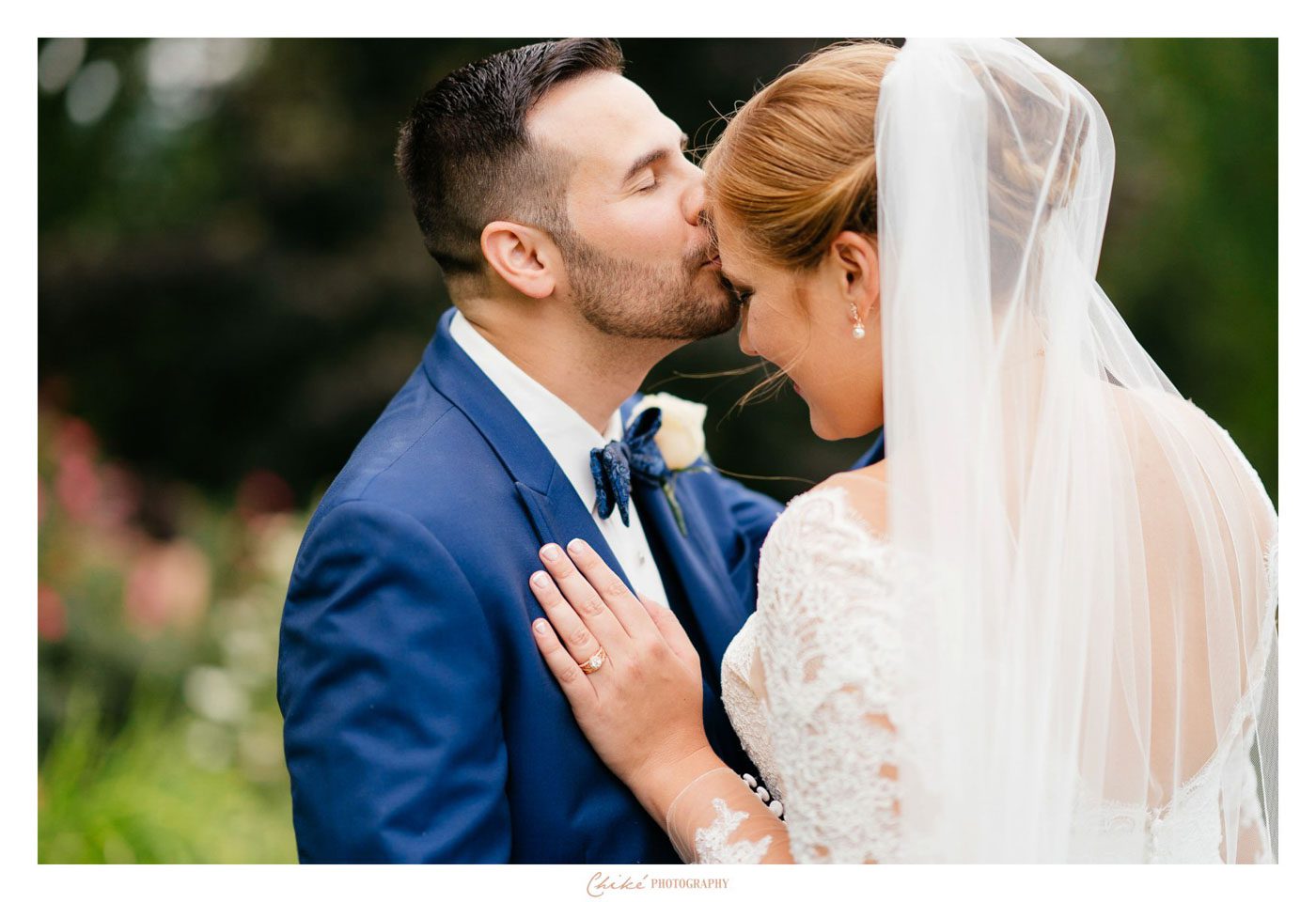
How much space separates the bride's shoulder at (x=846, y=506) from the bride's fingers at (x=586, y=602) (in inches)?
22.3

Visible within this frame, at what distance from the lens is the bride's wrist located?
2543 mm

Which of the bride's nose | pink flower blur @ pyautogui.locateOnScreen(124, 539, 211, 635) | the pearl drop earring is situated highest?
the pearl drop earring

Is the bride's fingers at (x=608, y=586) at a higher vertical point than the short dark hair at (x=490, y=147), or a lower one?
lower

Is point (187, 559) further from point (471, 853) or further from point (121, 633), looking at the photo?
point (471, 853)

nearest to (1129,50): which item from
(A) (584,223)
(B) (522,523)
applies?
(A) (584,223)

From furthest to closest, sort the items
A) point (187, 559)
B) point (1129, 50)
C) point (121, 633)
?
1. point (1129, 50)
2. point (187, 559)
3. point (121, 633)

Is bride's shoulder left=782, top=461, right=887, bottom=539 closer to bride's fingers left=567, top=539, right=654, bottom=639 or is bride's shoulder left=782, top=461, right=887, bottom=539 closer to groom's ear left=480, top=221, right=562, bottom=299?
bride's fingers left=567, top=539, right=654, bottom=639

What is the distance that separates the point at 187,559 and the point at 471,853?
14.9 ft

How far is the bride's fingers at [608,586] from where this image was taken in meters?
2.64

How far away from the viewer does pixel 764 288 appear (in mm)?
2549

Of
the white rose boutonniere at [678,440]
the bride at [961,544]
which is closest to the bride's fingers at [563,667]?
the bride at [961,544]

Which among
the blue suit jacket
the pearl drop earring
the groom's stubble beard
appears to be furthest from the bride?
the groom's stubble beard

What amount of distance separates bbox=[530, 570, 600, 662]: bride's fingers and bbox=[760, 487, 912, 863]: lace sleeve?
1.66 feet

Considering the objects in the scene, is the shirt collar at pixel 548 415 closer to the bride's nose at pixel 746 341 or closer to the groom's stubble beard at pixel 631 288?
the groom's stubble beard at pixel 631 288
